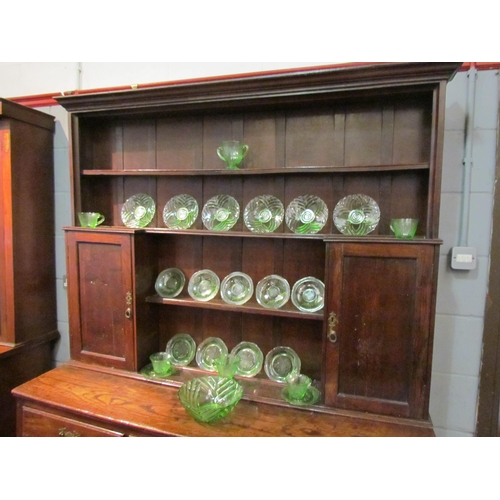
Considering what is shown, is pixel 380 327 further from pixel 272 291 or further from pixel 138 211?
pixel 138 211

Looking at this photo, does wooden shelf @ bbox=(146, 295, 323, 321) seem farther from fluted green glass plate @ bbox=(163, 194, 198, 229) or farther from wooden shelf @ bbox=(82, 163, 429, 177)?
wooden shelf @ bbox=(82, 163, 429, 177)

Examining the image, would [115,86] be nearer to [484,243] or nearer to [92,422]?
[92,422]

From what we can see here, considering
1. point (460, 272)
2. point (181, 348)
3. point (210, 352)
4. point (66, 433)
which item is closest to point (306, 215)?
point (460, 272)

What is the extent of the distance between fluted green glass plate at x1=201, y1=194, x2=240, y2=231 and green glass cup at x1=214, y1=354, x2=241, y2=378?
0.61m

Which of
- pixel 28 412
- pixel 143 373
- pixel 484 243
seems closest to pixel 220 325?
pixel 143 373

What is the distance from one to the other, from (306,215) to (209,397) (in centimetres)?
90

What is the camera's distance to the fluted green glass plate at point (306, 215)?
55.5 inches

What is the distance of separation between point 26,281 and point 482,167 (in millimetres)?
2346

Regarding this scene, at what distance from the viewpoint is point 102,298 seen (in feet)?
4.90

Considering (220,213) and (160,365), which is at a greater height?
(220,213)

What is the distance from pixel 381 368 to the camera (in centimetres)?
118

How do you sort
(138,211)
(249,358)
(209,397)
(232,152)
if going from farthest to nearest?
1. (138,211)
2. (249,358)
3. (232,152)
4. (209,397)

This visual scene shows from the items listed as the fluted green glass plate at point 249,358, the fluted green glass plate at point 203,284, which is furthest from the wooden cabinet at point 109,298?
the fluted green glass plate at point 249,358

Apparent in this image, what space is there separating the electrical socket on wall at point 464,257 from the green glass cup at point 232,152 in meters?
1.04
